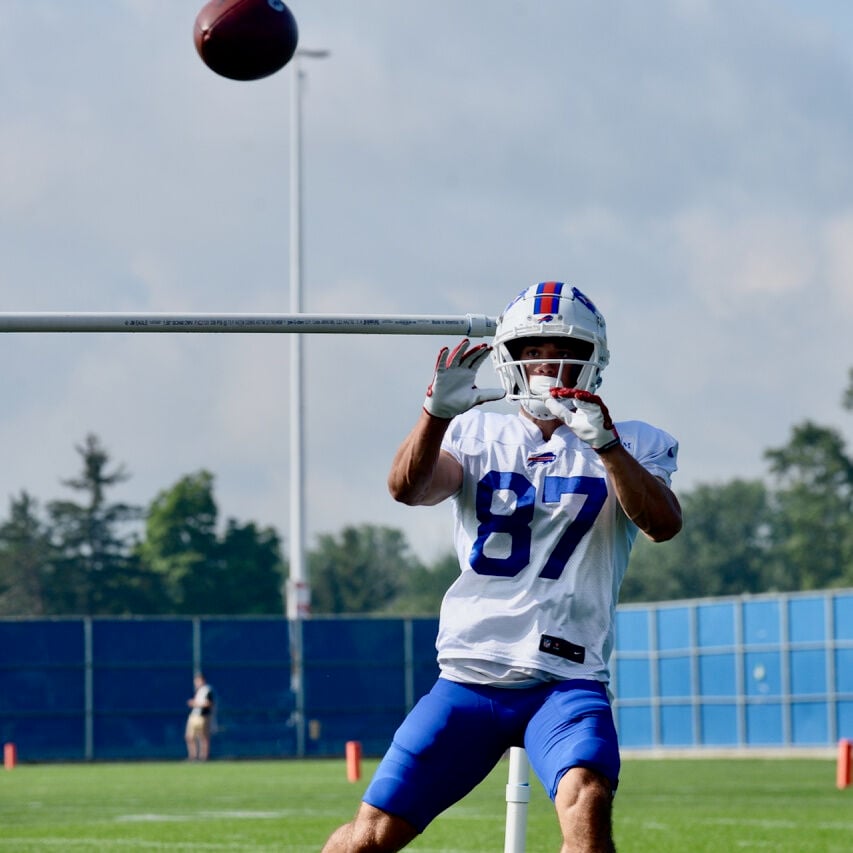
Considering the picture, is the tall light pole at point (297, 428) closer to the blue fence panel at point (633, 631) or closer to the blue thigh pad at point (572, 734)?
the blue fence panel at point (633, 631)

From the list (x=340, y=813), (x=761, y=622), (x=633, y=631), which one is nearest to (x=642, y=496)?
(x=340, y=813)

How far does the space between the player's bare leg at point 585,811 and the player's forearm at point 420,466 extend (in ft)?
2.68

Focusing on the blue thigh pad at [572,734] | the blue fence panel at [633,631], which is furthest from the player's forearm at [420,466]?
the blue fence panel at [633,631]

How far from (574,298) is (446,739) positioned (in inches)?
47.9

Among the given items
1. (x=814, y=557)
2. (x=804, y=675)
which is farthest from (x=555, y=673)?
(x=814, y=557)

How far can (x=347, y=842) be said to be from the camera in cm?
459

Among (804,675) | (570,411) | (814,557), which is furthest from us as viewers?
(814,557)

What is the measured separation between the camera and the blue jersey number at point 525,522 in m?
4.73

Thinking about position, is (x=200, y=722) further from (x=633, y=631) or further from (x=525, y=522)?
(x=525, y=522)

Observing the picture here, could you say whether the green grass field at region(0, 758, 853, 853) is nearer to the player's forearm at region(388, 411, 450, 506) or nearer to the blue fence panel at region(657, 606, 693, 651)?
the player's forearm at region(388, 411, 450, 506)

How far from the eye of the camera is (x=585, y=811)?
430cm

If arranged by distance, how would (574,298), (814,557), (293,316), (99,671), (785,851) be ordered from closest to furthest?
1. (574,298)
2. (293,316)
3. (785,851)
4. (99,671)
5. (814,557)

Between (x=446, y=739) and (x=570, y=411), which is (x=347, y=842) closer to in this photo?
(x=446, y=739)

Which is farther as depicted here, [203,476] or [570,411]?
[203,476]
